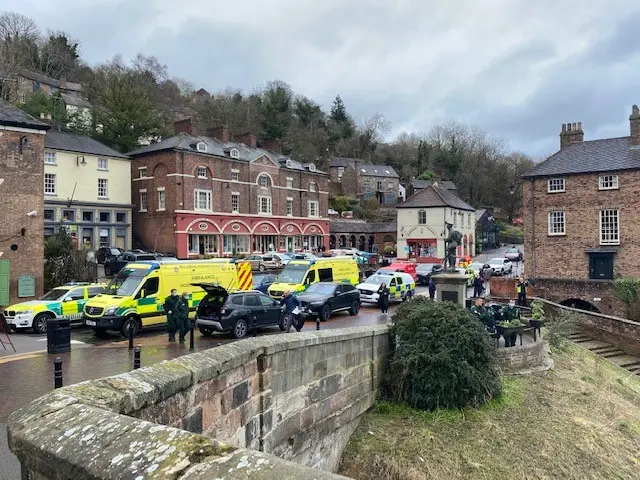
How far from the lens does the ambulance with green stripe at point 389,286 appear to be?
2516 centimetres

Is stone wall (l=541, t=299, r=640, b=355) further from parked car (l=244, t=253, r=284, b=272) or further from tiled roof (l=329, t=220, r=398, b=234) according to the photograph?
tiled roof (l=329, t=220, r=398, b=234)

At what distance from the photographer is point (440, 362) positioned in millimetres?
11258

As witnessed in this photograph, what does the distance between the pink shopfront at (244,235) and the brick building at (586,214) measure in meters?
24.5

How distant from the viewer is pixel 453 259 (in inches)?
662

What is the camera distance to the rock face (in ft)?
8.59

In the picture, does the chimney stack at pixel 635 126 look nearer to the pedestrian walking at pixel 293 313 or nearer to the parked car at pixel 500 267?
the parked car at pixel 500 267

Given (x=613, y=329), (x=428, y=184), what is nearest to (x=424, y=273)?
(x=613, y=329)

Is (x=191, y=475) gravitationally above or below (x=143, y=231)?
below

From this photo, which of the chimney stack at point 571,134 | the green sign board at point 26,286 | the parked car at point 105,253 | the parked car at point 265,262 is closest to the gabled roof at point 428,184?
the chimney stack at point 571,134

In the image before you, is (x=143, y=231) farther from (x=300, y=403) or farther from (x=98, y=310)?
(x=300, y=403)

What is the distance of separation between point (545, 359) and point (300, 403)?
10.7 m

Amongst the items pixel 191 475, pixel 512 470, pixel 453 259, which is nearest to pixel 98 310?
pixel 453 259

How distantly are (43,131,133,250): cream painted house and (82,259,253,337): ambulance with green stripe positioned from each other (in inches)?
872

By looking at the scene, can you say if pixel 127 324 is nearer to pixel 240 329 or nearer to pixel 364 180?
pixel 240 329
